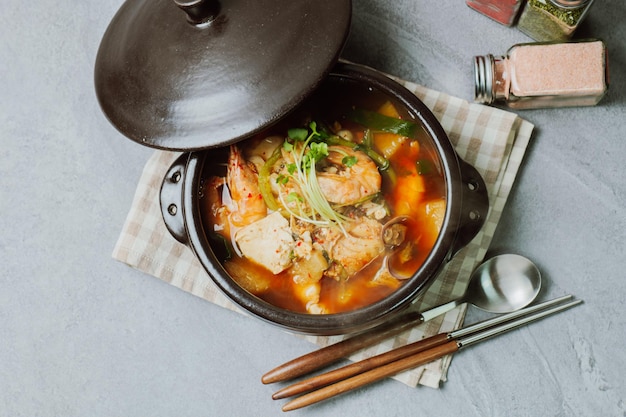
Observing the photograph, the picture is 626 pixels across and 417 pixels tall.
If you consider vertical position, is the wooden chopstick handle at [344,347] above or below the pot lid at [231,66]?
below

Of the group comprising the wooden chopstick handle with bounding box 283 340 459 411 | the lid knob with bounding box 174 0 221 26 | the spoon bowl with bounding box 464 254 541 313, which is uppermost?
the lid knob with bounding box 174 0 221 26

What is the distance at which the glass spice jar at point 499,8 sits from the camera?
5.67 feet

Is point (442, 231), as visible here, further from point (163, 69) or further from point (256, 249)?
point (163, 69)

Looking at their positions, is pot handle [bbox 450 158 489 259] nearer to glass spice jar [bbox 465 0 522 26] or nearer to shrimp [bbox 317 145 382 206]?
shrimp [bbox 317 145 382 206]

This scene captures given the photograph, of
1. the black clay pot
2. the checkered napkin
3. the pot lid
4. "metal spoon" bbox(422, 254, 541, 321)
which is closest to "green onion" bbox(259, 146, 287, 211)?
the black clay pot

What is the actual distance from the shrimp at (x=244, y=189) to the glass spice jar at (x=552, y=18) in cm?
88

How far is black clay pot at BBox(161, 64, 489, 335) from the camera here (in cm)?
142

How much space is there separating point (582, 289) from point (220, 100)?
1.12 metres

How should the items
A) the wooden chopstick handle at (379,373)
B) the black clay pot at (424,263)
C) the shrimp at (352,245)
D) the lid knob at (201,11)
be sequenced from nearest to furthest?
1. the lid knob at (201,11)
2. the black clay pot at (424,263)
3. the shrimp at (352,245)
4. the wooden chopstick handle at (379,373)

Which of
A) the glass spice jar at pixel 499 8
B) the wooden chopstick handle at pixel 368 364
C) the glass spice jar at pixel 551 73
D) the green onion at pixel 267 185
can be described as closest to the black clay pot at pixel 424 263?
the green onion at pixel 267 185

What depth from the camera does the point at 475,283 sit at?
173cm

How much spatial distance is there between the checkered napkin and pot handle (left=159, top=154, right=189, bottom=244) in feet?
0.78

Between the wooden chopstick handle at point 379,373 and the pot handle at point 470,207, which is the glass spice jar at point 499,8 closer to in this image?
the pot handle at point 470,207

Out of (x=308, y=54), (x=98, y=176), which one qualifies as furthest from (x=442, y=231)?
(x=98, y=176)
